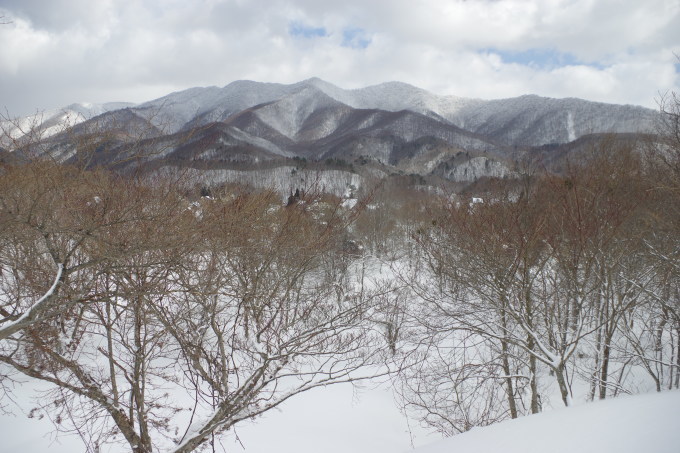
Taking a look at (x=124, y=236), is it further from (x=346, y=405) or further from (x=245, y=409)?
(x=346, y=405)

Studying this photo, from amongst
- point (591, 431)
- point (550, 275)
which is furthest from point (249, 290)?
point (550, 275)

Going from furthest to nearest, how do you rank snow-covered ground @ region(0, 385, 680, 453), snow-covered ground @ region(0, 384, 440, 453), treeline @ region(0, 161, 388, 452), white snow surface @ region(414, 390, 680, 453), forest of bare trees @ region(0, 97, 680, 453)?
1. snow-covered ground @ region(0, 384, 440, 453)
2. forest of bare trees @ region(0, 97, 680, 453)
3. treeline @ region(0, 161, 388, 452)
4. snow-covered ground @ region(0, 385, 680, 453)
5. white snow surface @ region(414, 390, 680, 453)

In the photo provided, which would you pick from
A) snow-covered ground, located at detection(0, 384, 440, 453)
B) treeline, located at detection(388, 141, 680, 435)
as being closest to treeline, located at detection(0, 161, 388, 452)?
treeline, located at detection(388, 141, 680, 435)

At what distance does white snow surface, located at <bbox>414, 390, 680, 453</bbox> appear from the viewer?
9.76 ft

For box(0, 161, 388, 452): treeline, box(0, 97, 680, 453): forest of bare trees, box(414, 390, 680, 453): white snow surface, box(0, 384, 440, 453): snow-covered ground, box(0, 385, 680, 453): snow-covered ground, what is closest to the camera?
box(414, 390, 680, 453): white snow surface

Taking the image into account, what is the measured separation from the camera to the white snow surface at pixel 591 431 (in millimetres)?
2975

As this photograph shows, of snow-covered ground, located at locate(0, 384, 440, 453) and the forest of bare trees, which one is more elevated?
the forest of bare trees

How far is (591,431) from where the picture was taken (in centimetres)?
340

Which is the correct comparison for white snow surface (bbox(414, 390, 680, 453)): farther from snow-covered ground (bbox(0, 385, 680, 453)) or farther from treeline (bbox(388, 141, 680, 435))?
treeline (bbox(388, 141, 680, 435))

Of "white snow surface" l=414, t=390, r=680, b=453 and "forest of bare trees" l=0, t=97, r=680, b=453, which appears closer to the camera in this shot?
"white snow surface" l=414, t=390, r=680, b=453

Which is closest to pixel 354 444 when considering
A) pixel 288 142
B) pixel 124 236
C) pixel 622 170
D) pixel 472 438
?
pixel 472 438

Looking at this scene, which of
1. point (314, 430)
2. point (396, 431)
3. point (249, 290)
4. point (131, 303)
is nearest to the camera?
point (131, 303)

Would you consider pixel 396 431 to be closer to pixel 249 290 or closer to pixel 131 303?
pixel 249 290

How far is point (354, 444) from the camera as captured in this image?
33.1 feet
